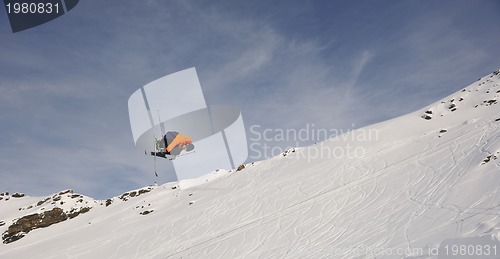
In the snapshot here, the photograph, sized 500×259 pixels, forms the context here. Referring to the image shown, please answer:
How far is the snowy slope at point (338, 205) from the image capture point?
498 inches

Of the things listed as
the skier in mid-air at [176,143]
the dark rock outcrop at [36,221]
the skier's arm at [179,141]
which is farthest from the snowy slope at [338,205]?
the skier's arm at [179,141]

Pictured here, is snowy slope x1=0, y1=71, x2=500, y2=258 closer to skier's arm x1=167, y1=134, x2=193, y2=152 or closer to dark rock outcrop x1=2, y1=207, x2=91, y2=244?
dark rock outcrop x1=2, y1=207, x2=91, y2=244

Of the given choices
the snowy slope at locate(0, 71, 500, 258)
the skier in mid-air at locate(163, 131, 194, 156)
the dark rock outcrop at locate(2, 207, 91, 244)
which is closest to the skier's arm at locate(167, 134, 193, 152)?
the skier in mid-air at locate(163, 131, 194, 156)

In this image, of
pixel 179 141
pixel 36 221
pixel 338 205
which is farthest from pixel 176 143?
pixel 36 221

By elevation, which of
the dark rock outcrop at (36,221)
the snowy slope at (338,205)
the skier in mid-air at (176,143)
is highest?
the dark rock outcrop at (36,221)

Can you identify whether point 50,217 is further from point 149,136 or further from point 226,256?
point 226,256

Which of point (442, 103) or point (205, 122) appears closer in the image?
point (205, 122)

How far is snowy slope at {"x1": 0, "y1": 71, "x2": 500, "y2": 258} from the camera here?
12.7 m

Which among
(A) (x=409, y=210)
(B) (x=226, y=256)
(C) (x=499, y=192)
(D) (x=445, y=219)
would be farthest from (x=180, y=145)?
(C) (x=499, y=192)

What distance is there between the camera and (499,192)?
12.4 metres

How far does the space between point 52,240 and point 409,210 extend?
36.0m

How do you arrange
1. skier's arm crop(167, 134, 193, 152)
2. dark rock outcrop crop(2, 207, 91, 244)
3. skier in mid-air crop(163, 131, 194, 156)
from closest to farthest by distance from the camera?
skier in mid-air crop(163, 131, 194, 156) → skier's arm crop(167, 134, 193, 152) → dark rock outcrop crop(2, 207, 91, 244)

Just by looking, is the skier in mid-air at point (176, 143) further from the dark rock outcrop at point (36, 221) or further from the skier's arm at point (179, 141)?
the dark rock outcrop at point (36, 221)

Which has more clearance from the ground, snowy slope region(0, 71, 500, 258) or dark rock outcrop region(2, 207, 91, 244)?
→ dark rock outcrop region(2, 207, 91, 244)
